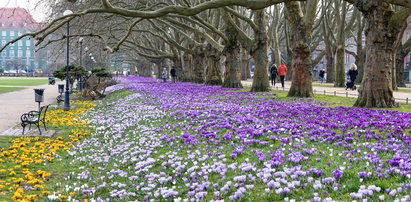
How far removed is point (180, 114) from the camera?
1335cm

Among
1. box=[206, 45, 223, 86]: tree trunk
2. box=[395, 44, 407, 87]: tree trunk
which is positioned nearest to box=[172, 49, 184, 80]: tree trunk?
box=[206, 45, 223, 86]: tree trunk

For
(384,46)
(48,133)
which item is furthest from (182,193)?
(384,46)

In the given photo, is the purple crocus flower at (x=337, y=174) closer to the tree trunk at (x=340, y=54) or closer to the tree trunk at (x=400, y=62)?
the tree trunk at (x=340, y=54)

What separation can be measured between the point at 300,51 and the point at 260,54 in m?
5.17

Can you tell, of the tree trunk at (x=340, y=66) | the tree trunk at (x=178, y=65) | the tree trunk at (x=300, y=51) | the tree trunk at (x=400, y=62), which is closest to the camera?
the tree trunk at (x=300, y=51)

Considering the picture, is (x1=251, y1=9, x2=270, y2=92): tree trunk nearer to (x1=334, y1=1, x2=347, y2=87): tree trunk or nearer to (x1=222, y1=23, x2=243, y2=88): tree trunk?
(x1=222, y1=23, x2=243, y2=88): tree trunk

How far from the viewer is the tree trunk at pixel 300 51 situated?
62.6 ft

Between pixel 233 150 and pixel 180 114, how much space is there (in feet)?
20.1

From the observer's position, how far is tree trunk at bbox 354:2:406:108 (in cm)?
1352

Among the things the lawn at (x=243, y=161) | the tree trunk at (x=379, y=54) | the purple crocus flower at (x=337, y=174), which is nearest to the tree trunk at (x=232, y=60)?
the tree trunk at (x=379, y=54)

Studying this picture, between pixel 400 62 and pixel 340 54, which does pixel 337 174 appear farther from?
pixel 400 62

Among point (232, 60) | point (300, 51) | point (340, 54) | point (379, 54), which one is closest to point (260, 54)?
point (232, 60)

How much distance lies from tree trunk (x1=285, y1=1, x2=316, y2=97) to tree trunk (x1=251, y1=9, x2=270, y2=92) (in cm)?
426

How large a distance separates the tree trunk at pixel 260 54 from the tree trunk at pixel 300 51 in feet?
14.0
